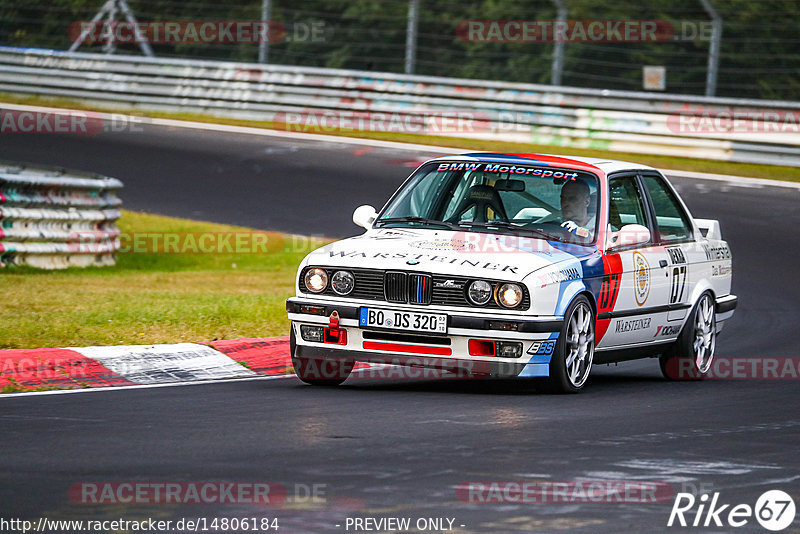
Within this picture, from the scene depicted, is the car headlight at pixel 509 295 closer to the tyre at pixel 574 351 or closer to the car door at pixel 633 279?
the tyre at pixel 574 351

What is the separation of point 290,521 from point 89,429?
2.10 meters

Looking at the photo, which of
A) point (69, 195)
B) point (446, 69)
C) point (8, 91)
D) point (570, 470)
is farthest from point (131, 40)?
point (570, 470)

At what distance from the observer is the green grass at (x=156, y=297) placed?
34.2 ft

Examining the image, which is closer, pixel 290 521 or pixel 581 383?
pixel 290 521

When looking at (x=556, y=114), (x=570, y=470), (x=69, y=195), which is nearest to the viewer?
(x=570, y=470)

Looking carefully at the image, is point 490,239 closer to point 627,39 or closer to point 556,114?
point 556,114

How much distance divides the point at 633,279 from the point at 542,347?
1.35 m

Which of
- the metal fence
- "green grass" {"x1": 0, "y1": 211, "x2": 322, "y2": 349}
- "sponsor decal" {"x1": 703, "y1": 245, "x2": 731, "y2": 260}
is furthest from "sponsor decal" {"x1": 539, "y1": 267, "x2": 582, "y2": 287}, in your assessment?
the metal fence

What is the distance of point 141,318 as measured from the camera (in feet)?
36.6

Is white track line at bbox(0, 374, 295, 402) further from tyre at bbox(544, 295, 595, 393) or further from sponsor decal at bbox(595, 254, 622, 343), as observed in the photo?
sponsor decal at bbox(595, 254, 622, 343)

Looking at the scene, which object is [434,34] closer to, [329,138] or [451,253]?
[329,138]

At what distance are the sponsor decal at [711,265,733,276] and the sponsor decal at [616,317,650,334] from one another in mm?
1208

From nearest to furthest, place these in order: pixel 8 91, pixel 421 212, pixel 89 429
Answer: pixel 89 429 < pixel 421 212 < pixel 8 91

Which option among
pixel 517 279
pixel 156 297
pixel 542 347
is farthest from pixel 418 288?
pixel 156 297
